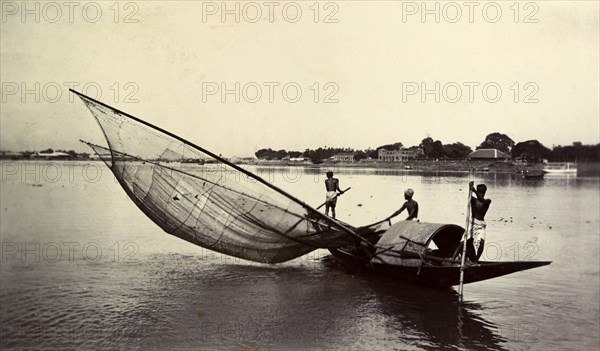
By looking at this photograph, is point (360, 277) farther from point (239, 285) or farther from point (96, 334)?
point (96, 334)

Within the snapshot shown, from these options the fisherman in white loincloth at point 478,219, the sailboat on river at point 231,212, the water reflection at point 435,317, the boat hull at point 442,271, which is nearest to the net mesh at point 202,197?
the sailboat on river at point 231,212

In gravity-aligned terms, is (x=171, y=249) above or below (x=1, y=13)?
below

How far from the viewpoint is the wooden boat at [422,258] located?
285 inches

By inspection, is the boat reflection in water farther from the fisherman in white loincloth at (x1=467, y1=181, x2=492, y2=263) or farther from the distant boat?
the distant boat

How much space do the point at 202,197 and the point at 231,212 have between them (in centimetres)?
50

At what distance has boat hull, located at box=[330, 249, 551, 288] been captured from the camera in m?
6.79

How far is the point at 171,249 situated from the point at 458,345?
7.19 metres

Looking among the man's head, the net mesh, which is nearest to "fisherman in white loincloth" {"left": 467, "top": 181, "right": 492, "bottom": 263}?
the man's head

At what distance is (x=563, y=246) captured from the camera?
1283 centimetres

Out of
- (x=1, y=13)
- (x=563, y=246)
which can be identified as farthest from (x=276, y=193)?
(x=563, y=246)

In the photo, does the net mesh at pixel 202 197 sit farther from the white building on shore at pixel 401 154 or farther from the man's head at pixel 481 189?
the white building on shore at pixel 401 154

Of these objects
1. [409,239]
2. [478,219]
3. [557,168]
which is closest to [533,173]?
[557,168]

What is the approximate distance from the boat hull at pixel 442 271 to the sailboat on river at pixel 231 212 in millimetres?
15

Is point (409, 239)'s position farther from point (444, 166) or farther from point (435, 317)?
point (444, 166)
